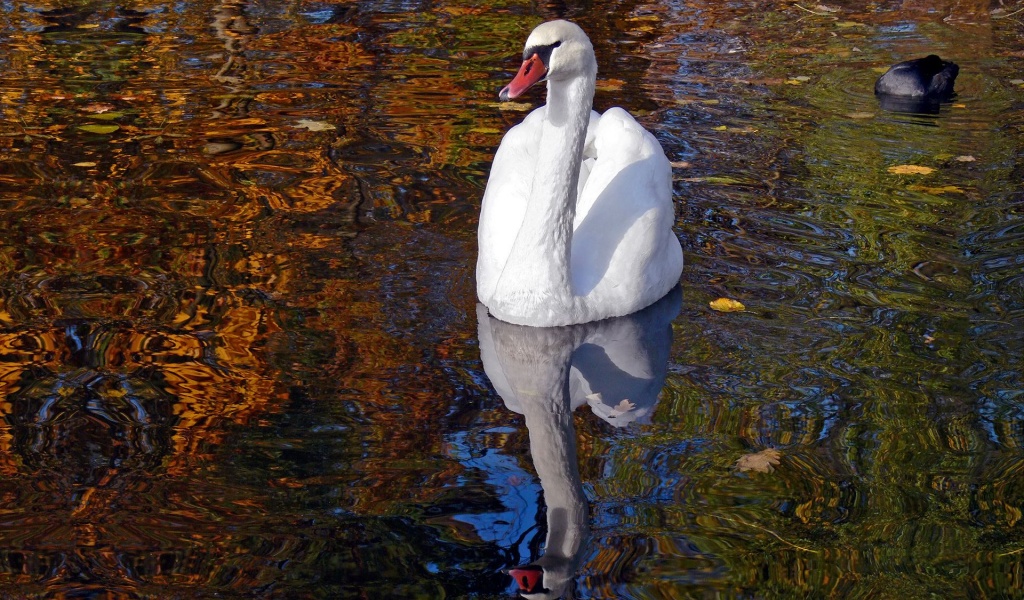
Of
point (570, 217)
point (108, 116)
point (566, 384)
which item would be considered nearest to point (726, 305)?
point (570, 217)

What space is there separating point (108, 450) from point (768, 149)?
5.35 meters

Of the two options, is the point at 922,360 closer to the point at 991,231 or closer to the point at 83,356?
the point at 991,231

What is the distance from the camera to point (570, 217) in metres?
5.84

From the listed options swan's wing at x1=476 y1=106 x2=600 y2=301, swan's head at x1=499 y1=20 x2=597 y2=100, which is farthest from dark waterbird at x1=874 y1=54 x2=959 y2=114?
swan's head at x1=499 y1=20 x2=597 y2=100

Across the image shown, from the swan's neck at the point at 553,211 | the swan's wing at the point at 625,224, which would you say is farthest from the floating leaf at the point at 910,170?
the swan's neck at the point at 553,211

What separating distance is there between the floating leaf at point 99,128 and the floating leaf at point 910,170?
538 cm

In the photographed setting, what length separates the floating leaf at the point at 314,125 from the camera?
8953mm

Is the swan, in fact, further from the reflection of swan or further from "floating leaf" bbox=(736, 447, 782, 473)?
"floating leaf" bbox=(736, 447, 782, 473)

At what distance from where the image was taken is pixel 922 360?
5426 millimetres

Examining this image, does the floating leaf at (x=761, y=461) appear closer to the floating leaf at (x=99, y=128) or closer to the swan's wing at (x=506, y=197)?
the swan's wing at (x=506, y=197)

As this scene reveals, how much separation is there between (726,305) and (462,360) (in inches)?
55.4

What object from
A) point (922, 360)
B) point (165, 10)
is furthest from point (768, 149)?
point (165, 10)

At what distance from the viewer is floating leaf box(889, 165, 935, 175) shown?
808cm

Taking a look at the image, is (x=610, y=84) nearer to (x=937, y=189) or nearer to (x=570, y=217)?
(x=937, y=189)
